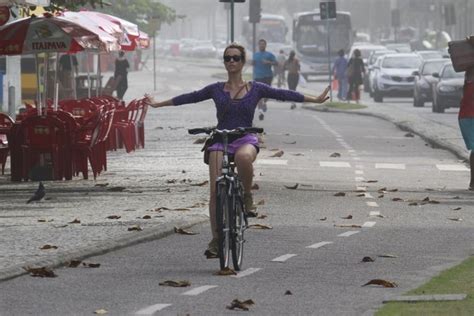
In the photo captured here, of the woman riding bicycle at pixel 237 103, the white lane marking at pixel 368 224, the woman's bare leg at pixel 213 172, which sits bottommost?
the white lane marking at pixel 368 224

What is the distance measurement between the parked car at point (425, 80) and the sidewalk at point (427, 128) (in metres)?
2.81

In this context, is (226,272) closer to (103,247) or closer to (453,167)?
(103,247)

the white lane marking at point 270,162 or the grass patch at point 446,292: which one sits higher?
the grass patch at point 446,292

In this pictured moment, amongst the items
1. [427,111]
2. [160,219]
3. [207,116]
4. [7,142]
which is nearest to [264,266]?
[160,219]

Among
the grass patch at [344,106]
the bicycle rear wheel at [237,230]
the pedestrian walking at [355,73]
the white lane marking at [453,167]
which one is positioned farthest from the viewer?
the pedestrian walking at [355,73]

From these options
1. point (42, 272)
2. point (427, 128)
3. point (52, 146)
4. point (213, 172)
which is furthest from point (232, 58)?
Answer: point (427, 128)

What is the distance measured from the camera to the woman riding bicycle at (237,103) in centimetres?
1402

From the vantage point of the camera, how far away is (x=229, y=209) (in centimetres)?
1346

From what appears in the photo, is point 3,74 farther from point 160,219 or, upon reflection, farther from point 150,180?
point 160,219

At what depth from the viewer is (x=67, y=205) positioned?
19.9m

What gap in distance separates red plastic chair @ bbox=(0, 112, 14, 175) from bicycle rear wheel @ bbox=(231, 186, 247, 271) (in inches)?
433

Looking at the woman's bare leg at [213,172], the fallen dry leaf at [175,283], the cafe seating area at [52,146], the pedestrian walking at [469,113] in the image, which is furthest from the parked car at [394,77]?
the fallen dry leaf at [175,283]

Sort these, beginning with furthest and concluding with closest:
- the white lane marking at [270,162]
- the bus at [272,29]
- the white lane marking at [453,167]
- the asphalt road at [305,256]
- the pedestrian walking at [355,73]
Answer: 1. the bus at [272,29]
2. the pedestrian walking at [355,73]
3. the white lane marking at [270,162]
4. the white lane marking at [453,167]
5. the asphalt road at [305,256]

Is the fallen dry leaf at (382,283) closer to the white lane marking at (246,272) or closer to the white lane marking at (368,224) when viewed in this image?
the white lane marking at (246,272)
